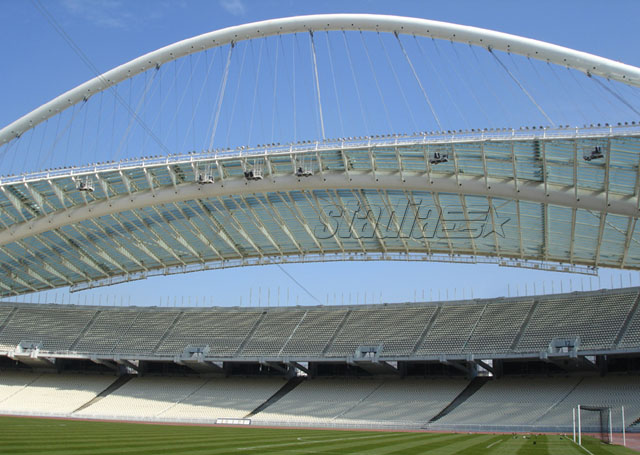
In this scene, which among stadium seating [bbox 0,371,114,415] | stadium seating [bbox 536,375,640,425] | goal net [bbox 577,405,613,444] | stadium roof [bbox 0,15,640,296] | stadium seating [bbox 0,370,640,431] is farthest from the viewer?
stadium seating [bbox 0,371,114,415]

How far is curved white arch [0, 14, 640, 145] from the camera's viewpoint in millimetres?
27859

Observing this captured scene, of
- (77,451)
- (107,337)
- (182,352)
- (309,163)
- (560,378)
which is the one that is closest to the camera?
(77,451)

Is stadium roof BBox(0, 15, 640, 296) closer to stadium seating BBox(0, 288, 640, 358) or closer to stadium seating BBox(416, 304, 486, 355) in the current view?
stadium seating BBox(0, 288, 640, 358)

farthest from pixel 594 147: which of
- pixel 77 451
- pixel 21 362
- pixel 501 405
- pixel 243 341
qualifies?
pixel 21 362

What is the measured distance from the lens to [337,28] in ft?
112

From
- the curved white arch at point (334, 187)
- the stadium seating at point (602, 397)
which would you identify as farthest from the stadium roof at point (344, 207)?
the stadium seating at point (602, 397)

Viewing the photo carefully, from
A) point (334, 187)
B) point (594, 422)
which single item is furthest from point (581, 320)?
point (334, 187)

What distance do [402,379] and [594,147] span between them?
966 inches

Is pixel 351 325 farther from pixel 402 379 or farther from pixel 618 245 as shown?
pixel 618 245

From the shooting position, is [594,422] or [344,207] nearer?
[594,422]

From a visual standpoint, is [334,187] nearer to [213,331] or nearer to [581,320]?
[581,320]

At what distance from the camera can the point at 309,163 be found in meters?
33.8

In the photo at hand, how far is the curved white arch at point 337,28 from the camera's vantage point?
27859 mm

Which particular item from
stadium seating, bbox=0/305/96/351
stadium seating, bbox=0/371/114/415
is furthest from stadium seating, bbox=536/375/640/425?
stadium seating, bbox=0/305/96/351
